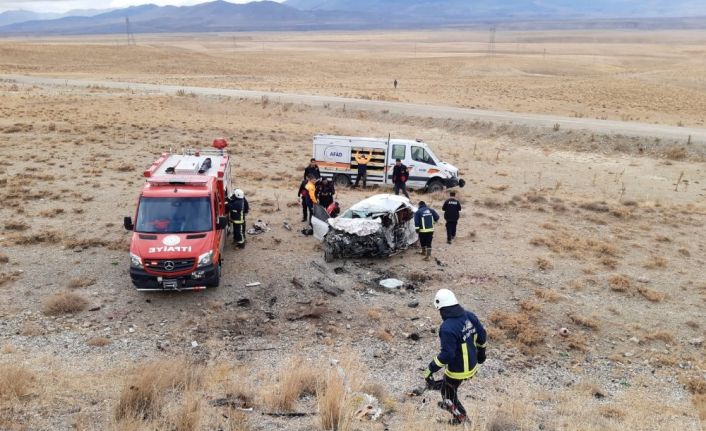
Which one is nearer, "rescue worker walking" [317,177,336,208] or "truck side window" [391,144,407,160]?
"rescue worker walking" [317,177,336,208]

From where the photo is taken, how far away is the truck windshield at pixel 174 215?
11938 mm

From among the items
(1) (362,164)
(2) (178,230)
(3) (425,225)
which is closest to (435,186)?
(1) (362,164)

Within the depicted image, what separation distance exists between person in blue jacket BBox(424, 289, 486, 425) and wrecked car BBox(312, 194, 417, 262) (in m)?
6.78

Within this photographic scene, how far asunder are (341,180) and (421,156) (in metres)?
3.21

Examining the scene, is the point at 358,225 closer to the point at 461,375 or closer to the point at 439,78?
the point at 461,375

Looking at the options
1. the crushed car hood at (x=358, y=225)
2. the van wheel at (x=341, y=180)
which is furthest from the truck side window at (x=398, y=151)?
the crushed car hood at (x=358, y=225)

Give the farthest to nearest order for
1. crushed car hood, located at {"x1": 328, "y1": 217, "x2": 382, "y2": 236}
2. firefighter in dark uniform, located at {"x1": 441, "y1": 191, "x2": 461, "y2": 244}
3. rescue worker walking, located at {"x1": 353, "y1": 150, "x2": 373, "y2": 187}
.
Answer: rescue worker walking, located at {"x1": 353, "y1": 150, "x2": 373, "y2": 187}
firefighter in dark uniform, located at {"x1": 441, "y1": 191, "x2": 461, "y2": 244}
crushed car hood, located at {"x1": 328, "y1": 217, "x2": 382, "y2": 236}

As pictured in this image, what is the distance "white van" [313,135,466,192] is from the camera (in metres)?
21.7

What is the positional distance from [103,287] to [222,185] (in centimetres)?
356

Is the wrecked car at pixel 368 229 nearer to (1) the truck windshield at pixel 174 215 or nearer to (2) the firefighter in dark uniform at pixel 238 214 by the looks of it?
(2) the firefighter in dark uniform at pixel 238 214

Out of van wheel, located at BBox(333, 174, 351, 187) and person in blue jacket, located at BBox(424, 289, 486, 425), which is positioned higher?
person in blue jacket, located at BBox(424, 289, 486, 425)

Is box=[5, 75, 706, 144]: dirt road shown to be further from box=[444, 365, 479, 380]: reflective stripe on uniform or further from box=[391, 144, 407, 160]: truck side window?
box=[444, 365, 479, 380]: reflective stripe on uniform

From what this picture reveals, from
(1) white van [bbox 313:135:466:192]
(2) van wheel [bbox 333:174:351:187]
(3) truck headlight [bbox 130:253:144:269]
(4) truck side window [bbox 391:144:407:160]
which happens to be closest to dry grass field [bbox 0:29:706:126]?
(1) white van [bbox 313:135:466:192]

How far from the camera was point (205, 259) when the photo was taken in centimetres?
1144
